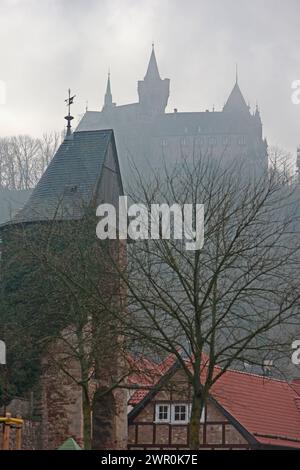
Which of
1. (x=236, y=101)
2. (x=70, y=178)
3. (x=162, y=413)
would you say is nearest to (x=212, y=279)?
(x=70, y=178)

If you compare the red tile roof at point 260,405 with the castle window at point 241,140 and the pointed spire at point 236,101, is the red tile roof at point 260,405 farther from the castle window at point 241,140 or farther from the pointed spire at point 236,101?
the pointed spire at point 236,101

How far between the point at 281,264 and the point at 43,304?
8364mm

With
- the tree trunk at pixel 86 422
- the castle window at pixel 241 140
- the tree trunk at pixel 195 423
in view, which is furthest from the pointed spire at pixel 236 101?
the tree trunk at pixel 195 423

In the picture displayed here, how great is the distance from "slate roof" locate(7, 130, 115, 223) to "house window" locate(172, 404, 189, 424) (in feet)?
23.8

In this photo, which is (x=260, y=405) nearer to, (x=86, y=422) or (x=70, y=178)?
(x=70, y=178)

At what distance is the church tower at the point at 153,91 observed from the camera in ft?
481

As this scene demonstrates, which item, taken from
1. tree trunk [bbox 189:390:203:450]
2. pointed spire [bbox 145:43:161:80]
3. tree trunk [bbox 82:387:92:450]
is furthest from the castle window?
tree trunk [bbox 189:390:203:450]

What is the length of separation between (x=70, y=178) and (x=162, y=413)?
7.73 metres

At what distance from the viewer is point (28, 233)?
2753 centimetres

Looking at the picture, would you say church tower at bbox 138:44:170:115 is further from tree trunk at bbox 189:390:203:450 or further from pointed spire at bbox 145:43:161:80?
tree trunk at bbox 189:390:203:450

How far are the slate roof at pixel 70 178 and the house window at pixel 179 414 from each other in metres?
7.26

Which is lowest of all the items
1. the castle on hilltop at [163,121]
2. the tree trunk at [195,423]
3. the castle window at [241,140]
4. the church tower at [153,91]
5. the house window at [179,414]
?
the tree trunk at [195,423]

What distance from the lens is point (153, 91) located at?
150 m
